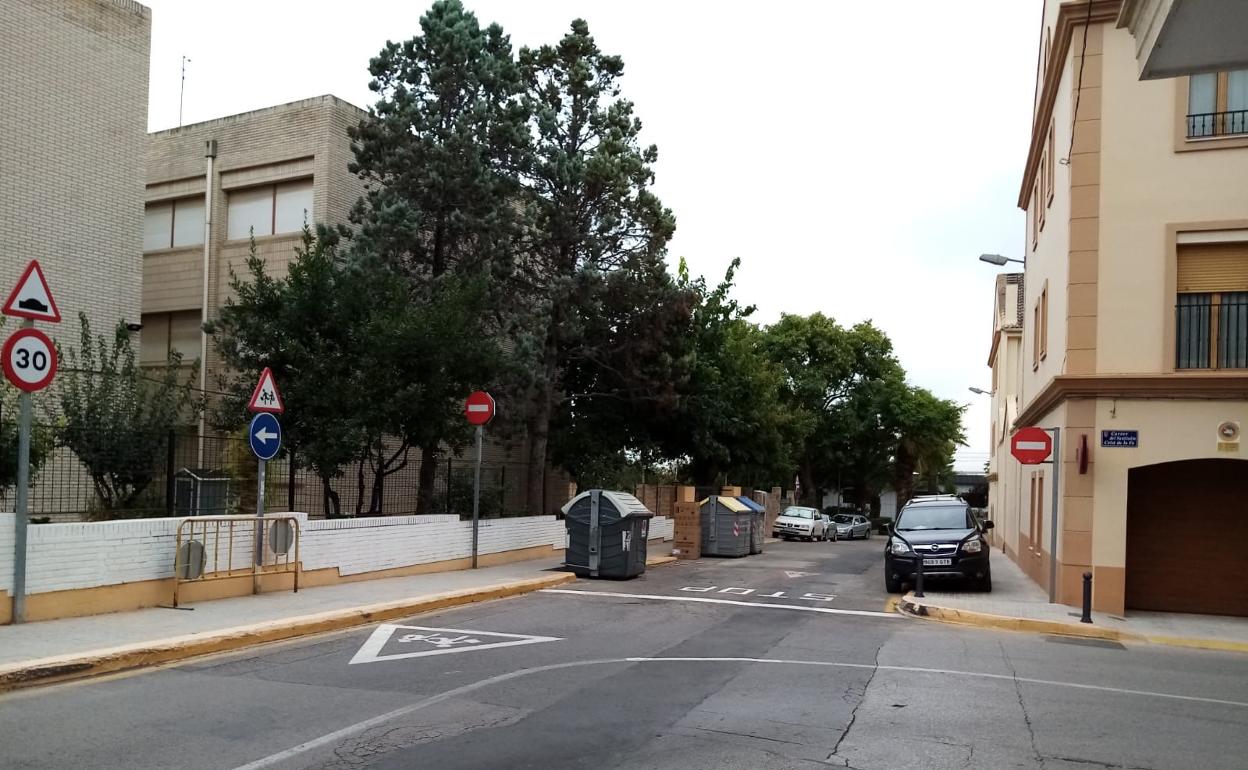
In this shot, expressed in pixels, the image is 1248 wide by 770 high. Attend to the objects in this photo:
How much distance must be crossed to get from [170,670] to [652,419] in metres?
20.9

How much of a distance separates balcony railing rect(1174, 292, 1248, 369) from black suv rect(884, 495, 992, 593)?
4563 mm

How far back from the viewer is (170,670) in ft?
29.8

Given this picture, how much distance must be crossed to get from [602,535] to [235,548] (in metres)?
7.03

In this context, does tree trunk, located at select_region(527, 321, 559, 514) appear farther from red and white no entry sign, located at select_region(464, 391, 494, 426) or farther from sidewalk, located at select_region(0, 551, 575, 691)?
sidewalk, located at select_region(0, 551, 575, 691)

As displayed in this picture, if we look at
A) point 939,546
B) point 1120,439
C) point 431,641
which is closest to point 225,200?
point 431,641

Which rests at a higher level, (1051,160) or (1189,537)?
(1051,160)

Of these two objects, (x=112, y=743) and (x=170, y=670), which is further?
(x=170, y=670)

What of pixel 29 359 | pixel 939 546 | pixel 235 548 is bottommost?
pixel 939 546

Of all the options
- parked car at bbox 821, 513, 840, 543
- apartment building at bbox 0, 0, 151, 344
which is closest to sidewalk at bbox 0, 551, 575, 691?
apartment building at bbox 0, 0, 151, 344

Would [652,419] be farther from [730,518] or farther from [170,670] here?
[170,670]

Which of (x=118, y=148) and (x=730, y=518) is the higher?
(x=118, y=148)

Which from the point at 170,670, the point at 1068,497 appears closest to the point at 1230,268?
the point at 1068,497

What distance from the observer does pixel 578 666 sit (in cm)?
962

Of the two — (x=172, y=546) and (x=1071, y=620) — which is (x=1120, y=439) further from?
(x=172, y=546)
